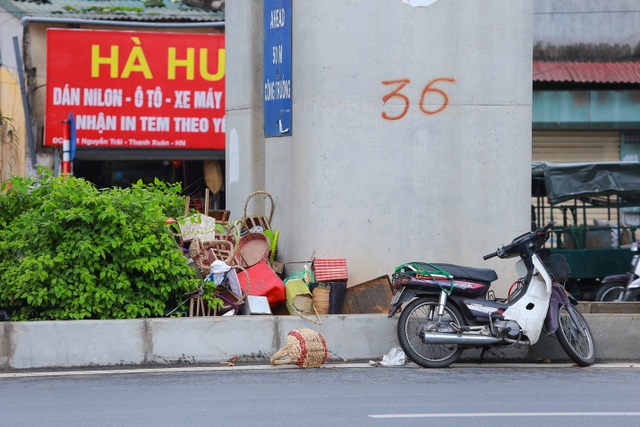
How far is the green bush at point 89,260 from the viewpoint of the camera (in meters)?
10.5

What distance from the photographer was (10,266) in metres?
10.8

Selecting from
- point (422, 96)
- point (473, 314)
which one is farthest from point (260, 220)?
point (473, 314)

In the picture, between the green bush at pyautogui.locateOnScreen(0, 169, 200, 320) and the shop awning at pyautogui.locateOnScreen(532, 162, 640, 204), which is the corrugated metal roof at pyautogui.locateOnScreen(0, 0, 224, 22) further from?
the green bush at pyautogui.locateOnScreen(0, 169, 200, 320)

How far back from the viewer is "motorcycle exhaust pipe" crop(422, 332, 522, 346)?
32.6ft

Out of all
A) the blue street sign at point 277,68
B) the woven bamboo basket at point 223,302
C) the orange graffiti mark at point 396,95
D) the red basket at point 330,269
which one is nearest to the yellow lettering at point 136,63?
the blue street sign at point 277,68

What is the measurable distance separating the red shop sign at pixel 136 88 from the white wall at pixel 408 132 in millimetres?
10695

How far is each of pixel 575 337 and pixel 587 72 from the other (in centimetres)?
1479

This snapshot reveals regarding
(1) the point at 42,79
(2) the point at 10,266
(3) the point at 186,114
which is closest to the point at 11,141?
(1) the point at 42,79

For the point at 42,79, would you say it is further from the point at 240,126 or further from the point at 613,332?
the point at 613,332

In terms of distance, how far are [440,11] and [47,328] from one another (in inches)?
215

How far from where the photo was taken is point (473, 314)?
10.2 meters

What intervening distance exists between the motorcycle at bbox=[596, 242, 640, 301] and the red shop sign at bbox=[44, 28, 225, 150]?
886 cm

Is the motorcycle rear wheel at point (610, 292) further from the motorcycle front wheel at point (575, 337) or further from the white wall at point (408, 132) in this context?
the motorcycle front wheel at point (575, 337)

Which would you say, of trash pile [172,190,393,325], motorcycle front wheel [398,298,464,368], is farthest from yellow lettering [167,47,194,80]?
motorcycle front wheel [398,298,464,368]
